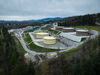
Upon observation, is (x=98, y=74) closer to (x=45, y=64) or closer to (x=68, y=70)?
(x=68, y=70)

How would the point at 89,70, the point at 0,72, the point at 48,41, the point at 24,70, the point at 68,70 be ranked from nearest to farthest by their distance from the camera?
the point at 89,70 < the point at 24,70 < the point at 68,70 < the point at 0,72 < the point at 48,41

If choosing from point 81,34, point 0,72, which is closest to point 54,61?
point 0,72

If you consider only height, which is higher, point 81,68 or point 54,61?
point 81,68

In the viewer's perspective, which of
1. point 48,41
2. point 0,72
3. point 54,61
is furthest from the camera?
point 48,41

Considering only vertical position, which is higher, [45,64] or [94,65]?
[94,65]

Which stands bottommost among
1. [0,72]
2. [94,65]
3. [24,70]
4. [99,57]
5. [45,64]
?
[0,72]

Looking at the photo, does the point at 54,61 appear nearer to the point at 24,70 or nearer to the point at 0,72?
the point at 24,70

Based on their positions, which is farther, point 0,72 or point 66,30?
point 66,30

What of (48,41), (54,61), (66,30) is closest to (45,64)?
(54,61)

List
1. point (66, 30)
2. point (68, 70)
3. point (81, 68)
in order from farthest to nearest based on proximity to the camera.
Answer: point (66, 30) → point (68, 70) → point (81, 68)
